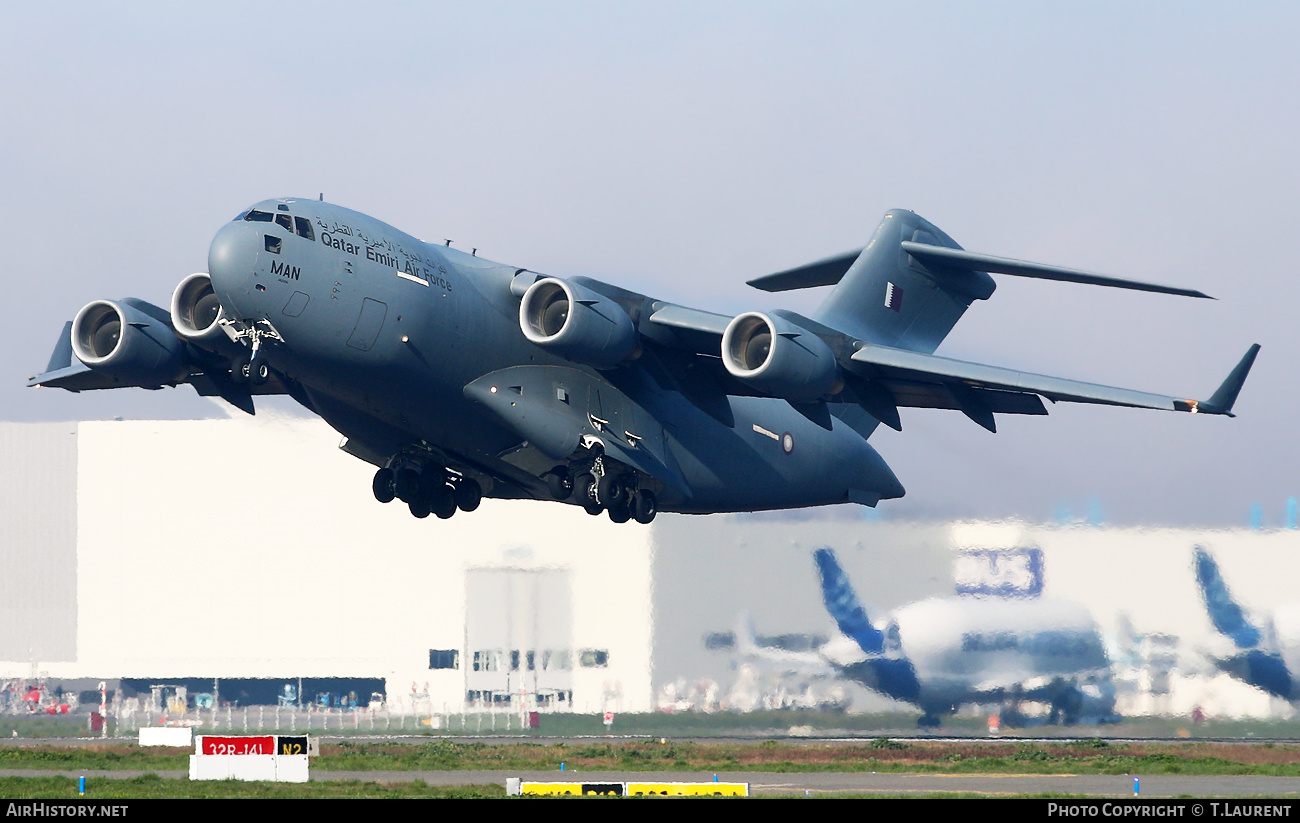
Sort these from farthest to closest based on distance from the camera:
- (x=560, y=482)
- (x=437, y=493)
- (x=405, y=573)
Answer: (x=405, y=573) → (x=437, y=493) → (x=560, y=482)

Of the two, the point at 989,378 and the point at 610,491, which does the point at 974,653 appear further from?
the point at 610,491

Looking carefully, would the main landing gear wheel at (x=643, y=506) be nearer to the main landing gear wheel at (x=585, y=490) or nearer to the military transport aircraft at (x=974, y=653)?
the main landing gear wheel at (x=585, y=490)

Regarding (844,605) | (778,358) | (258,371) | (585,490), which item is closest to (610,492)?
(585,490)

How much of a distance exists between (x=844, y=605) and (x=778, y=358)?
32.5ft

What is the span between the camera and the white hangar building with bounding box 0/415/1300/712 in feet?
81.4

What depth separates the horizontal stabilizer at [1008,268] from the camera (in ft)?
59.1

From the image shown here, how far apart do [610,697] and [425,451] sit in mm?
9367

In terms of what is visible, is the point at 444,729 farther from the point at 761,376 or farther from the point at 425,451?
the point at 761,376

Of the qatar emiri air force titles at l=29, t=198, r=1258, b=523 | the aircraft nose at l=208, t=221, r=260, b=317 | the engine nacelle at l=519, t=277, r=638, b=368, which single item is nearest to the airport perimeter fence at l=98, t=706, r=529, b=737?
the qatar emiri air force titles at l=29, t=198, r=1258, b=523

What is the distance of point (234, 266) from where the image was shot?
15.2 m

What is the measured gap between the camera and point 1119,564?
2456 centimetres

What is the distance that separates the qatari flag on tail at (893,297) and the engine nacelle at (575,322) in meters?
6.21

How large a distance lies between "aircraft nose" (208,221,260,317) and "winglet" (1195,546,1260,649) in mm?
16104

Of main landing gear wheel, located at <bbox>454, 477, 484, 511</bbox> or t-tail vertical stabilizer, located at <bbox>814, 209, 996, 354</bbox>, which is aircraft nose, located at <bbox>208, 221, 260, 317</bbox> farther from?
t-tail vertical stabilizer, located at <bbox>814, 209, 996, 354</bbox>
